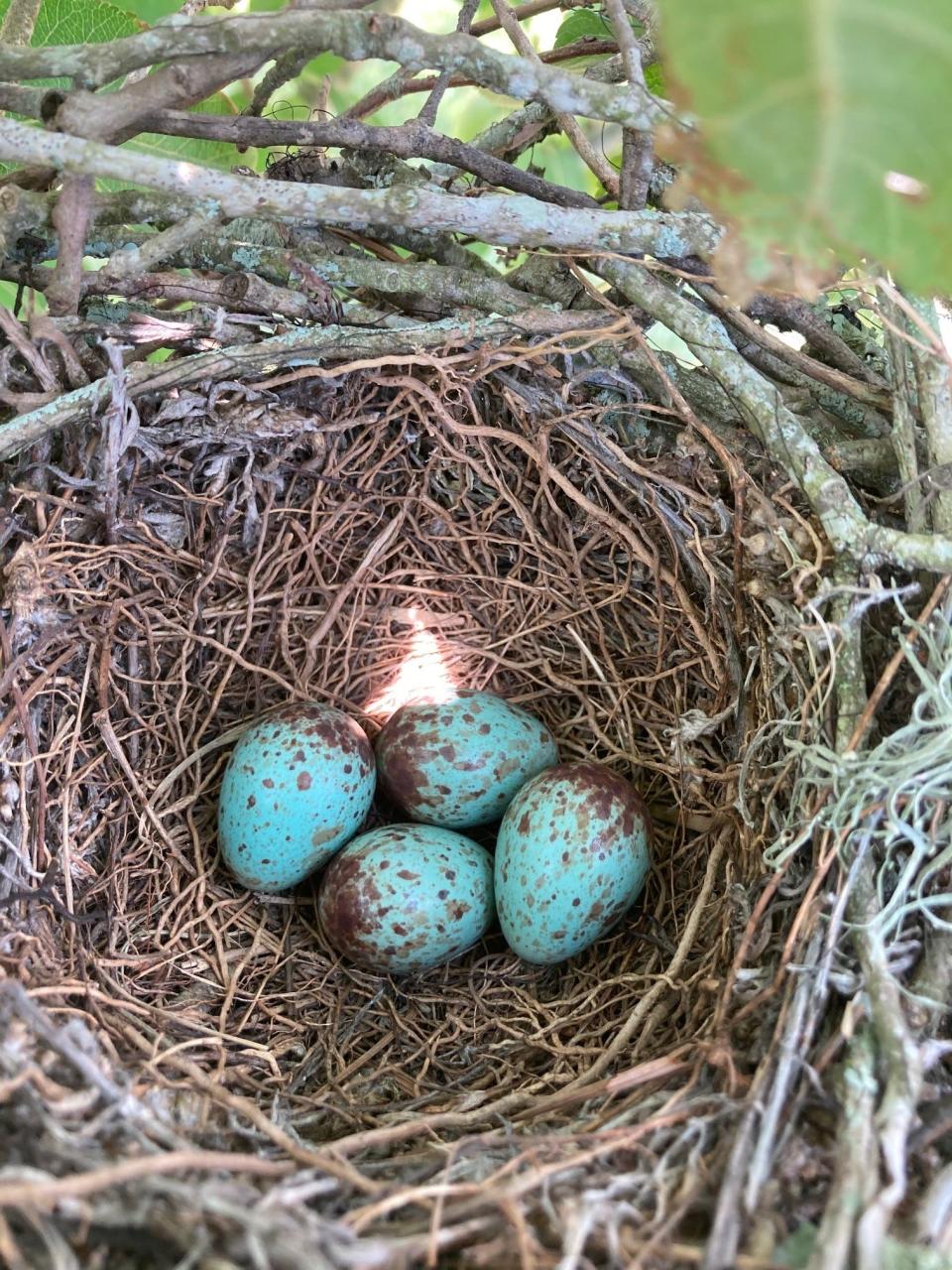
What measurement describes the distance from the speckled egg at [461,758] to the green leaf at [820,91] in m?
1.18

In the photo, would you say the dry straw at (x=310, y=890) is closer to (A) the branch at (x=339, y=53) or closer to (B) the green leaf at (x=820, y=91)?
(A) the branch at (x=339, y=53)

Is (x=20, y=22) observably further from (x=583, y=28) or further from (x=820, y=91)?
(x=820, y=91)

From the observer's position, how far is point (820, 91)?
0.64m

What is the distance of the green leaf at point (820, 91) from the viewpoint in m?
0.63

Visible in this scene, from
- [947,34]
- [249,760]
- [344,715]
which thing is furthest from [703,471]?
[947,34]

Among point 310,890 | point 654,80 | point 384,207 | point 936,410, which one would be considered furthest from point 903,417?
point 310,890

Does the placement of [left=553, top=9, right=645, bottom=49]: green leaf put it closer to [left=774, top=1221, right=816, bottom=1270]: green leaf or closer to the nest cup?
the nest cup

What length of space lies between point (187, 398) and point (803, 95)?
1.16 meters

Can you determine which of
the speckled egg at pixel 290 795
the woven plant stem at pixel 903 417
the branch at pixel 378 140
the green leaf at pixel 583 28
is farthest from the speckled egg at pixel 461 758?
the green leaf at pixel 583 28

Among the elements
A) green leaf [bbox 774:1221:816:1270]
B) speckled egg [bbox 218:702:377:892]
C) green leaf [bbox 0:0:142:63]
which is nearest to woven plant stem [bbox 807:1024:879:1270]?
green leaf [bbox 774:1221:816:1270]

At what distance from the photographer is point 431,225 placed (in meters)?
1.39

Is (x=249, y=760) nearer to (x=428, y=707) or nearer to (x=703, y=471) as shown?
(x=428, y=707)

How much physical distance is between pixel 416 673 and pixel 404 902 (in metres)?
0.49

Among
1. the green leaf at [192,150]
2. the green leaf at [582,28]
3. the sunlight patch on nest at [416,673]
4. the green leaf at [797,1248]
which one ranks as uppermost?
the green leaf at [582,28]
